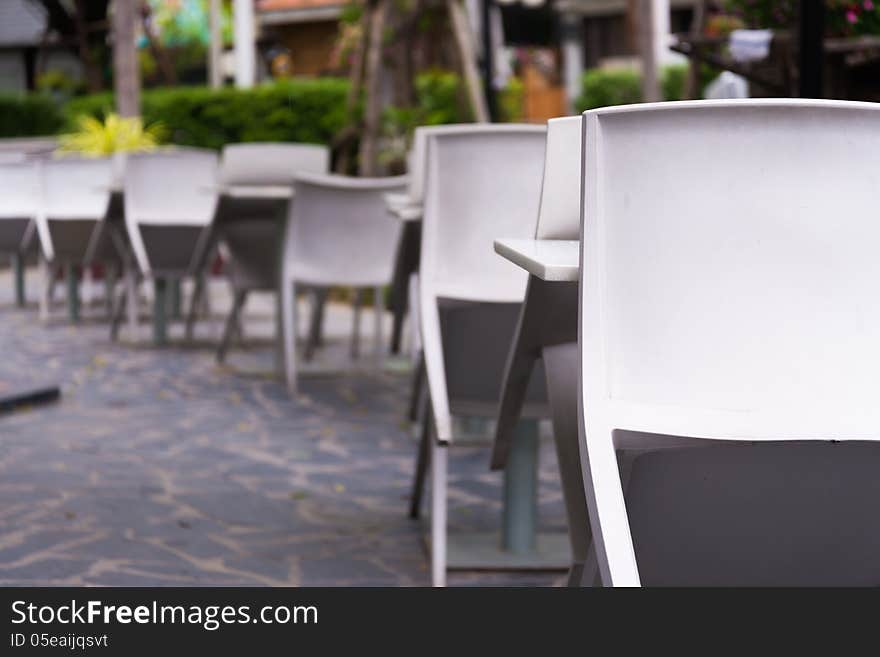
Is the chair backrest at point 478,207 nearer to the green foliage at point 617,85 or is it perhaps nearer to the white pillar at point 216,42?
the green foliage at point 617,85

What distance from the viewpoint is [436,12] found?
11.8 metres

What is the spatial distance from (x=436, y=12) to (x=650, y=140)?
391 inches

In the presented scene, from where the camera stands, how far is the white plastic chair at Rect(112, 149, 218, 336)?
9289mm

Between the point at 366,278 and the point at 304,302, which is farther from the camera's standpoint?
the point at 304,302

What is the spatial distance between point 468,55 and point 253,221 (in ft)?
8.47

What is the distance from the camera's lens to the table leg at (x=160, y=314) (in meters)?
9.41

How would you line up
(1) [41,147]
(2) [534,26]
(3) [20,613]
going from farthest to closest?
(2) [534,26]
(1) [41,147]
(3) [20,613]

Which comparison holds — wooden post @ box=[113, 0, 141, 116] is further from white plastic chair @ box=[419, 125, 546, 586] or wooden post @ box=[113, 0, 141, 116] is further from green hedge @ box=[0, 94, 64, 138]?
white plastic chair @ box=[419, 125, 546, 586]

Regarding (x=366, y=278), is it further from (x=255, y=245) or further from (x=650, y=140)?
(x=650, y=140)

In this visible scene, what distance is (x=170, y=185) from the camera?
9.45 meters

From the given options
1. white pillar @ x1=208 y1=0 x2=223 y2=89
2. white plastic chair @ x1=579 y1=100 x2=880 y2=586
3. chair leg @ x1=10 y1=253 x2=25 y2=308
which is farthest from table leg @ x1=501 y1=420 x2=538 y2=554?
white pillar @ x1=208 y1=0 x2=223 y2=89

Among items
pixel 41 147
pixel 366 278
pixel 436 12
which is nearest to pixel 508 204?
pixel 366 278

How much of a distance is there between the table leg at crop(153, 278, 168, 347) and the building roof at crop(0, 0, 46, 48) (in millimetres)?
30735

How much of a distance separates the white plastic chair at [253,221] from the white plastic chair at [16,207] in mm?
3634
